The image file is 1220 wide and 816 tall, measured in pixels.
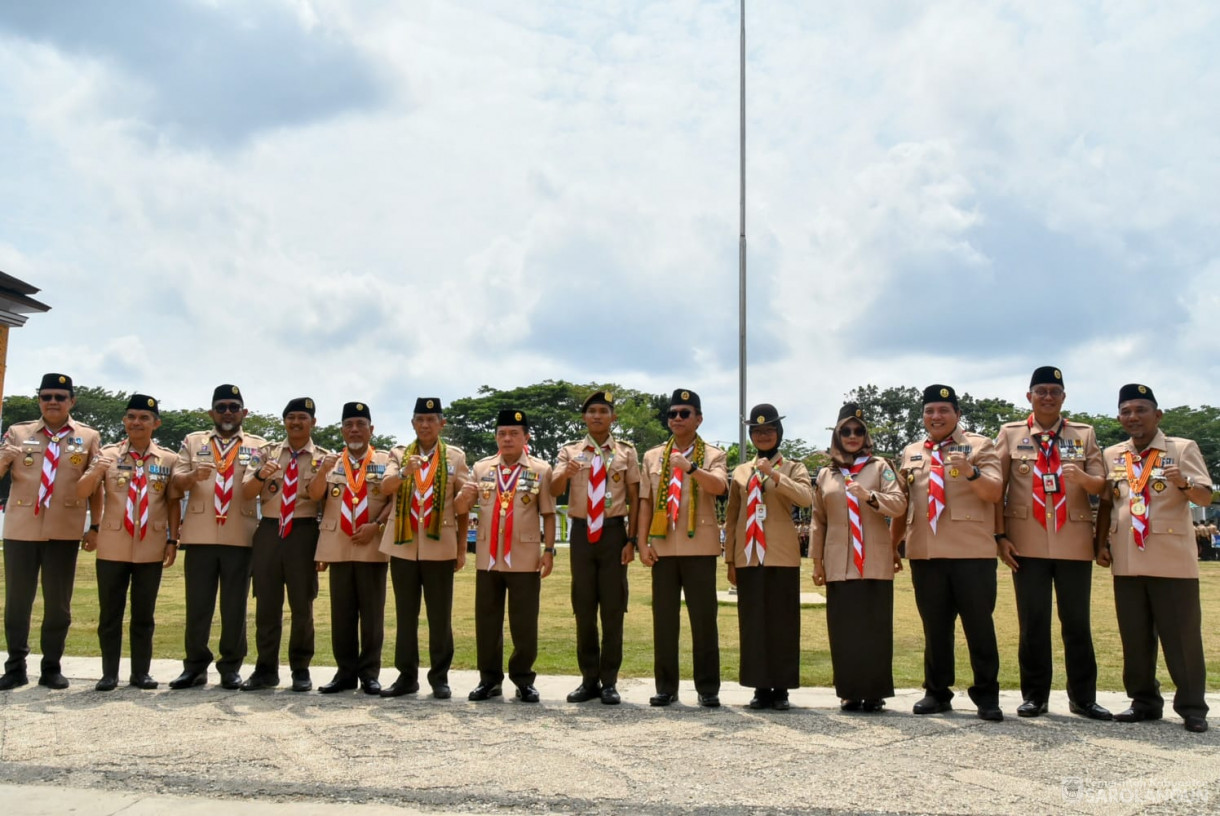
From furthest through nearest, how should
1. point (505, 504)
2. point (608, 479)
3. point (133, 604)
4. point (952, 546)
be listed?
point (133, 604), point (505, 504), point (608, 479), point (952, 546)

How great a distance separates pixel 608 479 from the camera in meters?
6.62

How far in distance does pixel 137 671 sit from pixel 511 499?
2900mm

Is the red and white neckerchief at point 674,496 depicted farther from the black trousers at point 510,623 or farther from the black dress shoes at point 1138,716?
the black dress shoes at point 1138,716

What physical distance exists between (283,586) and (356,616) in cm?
60

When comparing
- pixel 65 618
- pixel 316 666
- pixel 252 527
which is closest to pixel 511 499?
pixel 252 527

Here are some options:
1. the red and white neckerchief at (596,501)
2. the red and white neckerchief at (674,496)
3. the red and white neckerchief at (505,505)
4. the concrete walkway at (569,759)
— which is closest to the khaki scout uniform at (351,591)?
the concrete walkway at (569,759)

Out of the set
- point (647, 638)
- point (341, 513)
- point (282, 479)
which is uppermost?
point (282, 479)

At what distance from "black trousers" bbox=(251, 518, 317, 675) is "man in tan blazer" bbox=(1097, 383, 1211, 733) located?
531cm

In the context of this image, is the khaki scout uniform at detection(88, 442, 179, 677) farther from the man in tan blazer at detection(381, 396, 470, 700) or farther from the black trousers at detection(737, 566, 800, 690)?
the black trousers at detection(737, 566, 800, 690)

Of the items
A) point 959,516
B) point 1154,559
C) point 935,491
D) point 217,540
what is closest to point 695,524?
point 935,491

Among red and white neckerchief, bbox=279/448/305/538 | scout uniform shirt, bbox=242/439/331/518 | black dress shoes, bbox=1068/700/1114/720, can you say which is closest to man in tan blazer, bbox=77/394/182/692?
scout uniform shirt, bbox=242/439/331/518

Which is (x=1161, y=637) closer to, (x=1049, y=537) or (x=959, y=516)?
(x=1049, y=537)

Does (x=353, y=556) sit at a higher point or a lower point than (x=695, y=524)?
lower

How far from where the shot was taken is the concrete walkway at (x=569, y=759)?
400cm
